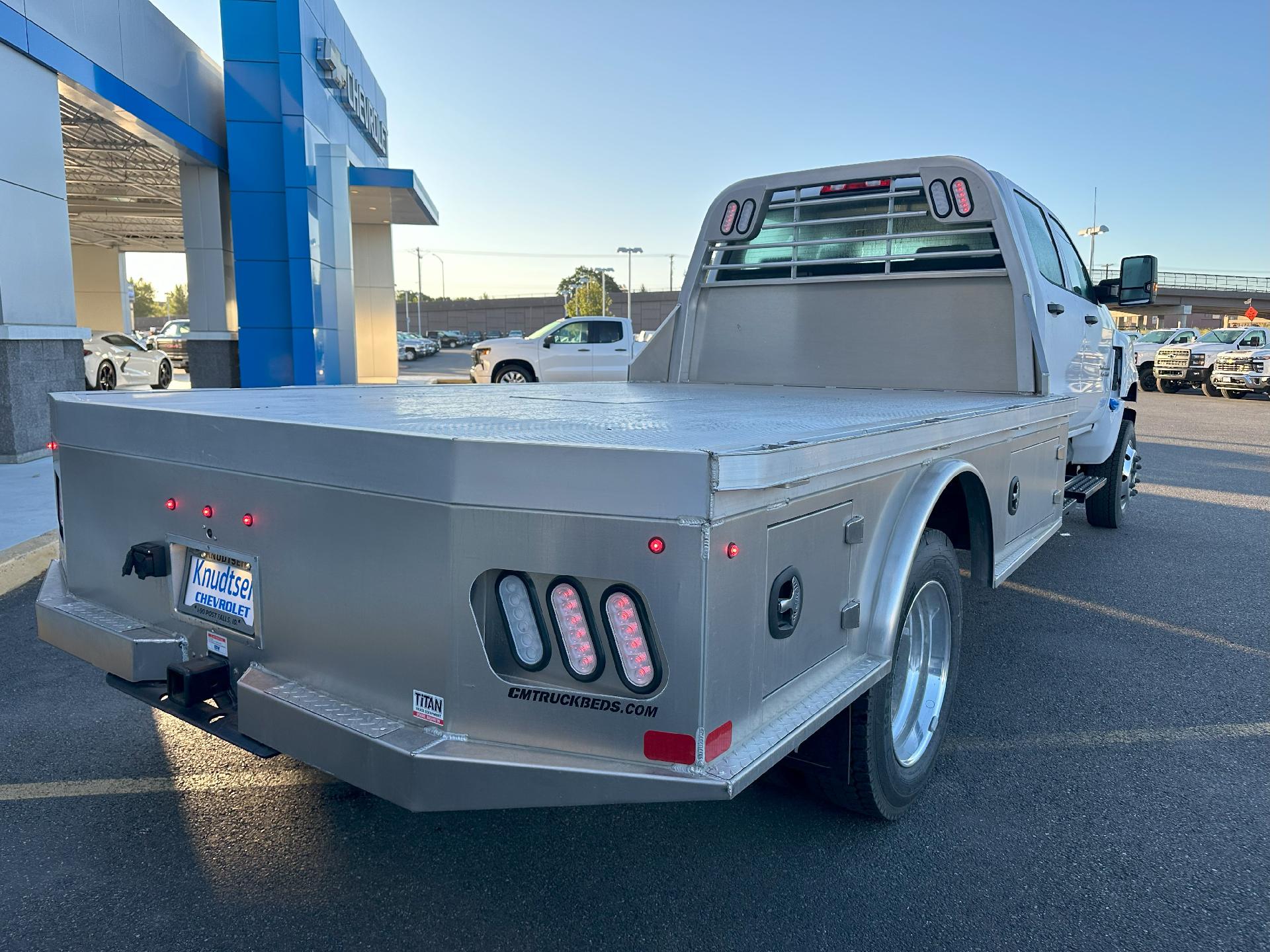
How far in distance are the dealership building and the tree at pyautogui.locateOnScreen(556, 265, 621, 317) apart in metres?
43.9

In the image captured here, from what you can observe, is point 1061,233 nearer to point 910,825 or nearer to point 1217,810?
point 1217,810

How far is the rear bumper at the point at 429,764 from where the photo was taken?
1.97m

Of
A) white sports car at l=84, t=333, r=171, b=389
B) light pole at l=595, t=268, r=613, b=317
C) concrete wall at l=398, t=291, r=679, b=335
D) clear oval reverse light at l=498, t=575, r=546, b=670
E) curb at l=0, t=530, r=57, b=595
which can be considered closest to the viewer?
clear oval reverse light at l=498, t=575, r=546, b=670

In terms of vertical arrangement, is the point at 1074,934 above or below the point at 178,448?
below

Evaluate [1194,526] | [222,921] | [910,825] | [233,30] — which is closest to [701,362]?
[910,825]

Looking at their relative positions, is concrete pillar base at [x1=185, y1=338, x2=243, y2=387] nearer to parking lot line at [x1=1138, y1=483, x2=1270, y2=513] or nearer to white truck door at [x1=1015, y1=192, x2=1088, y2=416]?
parking lot line at [x1=1138, y1=483, x2=1270, y2=513]

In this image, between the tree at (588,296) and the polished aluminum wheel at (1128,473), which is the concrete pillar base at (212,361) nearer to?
the polished aluminum wheel at (1128,473)

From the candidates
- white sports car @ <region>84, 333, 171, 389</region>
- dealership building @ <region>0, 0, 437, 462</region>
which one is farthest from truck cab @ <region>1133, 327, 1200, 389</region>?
white sports car @ <region>84, 333, 171, 389</region>

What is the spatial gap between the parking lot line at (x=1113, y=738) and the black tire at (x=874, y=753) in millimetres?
644

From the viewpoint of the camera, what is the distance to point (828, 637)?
2447mm

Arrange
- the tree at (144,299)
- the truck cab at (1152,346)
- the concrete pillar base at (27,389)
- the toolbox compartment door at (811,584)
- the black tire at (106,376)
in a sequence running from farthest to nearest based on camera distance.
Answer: the tree at (144,299)
the truck cab at (1152,346)
the black tire at (106,376)
the concrete pillar base at (27,389)
the toolbox compartment door at (811,584)

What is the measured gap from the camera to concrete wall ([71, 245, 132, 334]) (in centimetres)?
3391

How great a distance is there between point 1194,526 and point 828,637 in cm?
704

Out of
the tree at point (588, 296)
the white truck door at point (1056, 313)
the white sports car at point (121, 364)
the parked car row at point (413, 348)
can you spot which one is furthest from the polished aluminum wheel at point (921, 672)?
the tree at point (588, 296)
